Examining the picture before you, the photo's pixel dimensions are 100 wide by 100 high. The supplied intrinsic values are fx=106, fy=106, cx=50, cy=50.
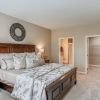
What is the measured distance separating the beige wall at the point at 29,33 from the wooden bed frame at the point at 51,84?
0.26 metres

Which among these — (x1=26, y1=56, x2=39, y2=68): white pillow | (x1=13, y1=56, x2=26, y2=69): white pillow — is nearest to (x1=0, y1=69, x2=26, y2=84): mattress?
(x1=13, y1=56, x2=26, y2=69): white pillow

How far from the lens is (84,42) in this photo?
Result: 562 cm

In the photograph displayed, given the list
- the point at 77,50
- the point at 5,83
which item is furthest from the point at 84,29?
the point at 5,83

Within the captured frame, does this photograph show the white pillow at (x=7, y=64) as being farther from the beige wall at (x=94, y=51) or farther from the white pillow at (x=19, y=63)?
the beige wall at (x=94, y=51)

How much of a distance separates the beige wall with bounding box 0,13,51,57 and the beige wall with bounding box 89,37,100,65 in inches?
136

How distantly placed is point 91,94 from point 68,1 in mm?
2697

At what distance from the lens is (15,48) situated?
406 cm

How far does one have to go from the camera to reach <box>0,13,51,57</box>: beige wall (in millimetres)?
3736

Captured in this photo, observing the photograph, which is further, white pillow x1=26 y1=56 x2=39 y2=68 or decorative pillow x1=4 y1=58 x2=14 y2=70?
white pillow x1=26 y1=56 x2=39 y2=68

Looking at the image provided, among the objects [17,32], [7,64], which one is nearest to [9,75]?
[7,64]

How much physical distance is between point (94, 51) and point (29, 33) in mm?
5247

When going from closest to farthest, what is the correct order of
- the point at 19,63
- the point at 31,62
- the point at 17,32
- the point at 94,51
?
the point at 19,63 < the point at 31,62 < the point at 17,32 < the point at 94,51

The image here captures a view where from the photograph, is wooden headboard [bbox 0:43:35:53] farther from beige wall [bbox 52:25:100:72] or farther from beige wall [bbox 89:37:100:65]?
beige wall [bbox 89:37:100:65]

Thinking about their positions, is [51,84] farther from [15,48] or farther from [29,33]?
[29,33]
